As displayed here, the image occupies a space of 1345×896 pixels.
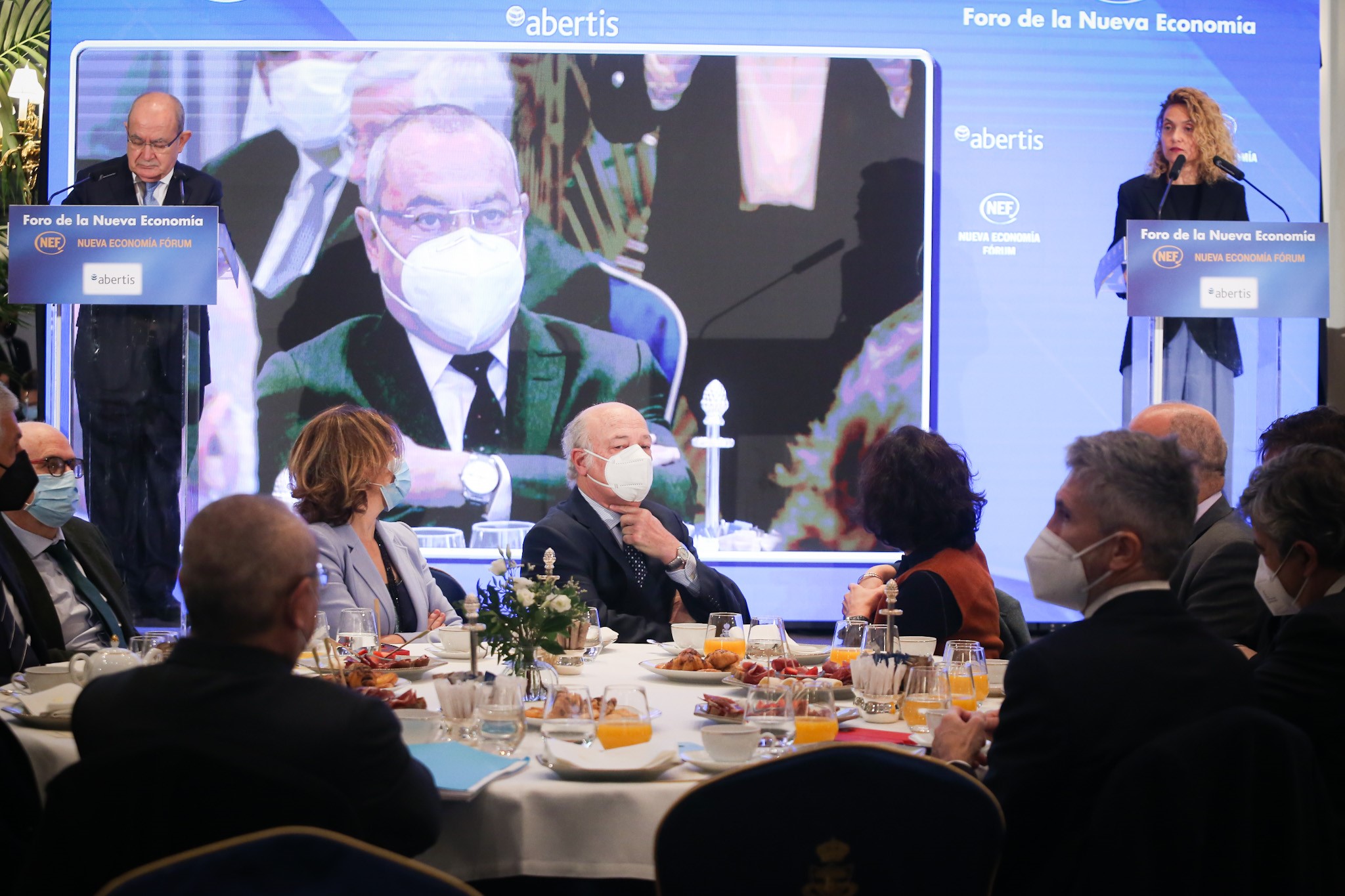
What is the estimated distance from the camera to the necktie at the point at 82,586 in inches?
156

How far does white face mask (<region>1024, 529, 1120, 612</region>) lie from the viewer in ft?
7.19

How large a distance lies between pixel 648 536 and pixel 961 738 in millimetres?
2260

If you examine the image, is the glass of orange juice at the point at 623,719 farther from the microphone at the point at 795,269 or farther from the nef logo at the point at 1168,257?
the microphone at the point at 795,269

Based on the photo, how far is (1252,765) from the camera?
1808mm

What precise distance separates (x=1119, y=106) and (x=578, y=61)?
3.08 m

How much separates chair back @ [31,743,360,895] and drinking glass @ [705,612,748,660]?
1.92m

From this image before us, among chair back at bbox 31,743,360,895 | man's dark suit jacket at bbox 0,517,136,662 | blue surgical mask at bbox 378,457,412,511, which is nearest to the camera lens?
chair back at bbox 31,743,360,895

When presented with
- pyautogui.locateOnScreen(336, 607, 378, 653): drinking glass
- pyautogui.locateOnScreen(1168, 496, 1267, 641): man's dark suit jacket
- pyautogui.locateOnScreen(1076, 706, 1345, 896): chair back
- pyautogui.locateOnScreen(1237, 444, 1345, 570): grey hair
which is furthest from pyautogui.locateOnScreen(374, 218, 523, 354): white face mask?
pyautogui.locateOnScreen(1076, 706, 1345, 896): chair back

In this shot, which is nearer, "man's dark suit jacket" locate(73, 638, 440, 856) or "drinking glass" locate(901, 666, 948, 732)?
"man's dark suit jacket" locate(73, 638, 440, 856)

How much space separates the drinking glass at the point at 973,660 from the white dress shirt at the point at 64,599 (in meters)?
2.68

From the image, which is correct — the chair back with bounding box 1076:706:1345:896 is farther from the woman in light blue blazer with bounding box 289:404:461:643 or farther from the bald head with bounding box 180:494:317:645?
the woman in light blue blazer with bounding box 289:404:461:643

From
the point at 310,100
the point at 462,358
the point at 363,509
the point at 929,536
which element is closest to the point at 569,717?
the point at 929,536

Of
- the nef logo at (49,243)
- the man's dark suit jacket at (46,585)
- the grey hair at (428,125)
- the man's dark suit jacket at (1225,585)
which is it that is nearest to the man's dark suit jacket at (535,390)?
the grey hair at (428,125)

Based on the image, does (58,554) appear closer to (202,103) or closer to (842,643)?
(842,643)
